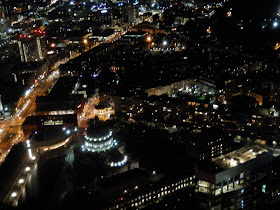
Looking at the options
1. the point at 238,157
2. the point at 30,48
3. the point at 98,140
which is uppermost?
the point at 238,157

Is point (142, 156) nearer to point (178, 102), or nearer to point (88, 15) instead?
point (178, 102)

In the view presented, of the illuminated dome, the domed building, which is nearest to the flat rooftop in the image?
the domed building

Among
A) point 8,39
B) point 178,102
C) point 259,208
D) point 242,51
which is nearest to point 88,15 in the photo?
point 8,39

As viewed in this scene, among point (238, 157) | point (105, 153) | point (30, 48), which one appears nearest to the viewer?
point (238, 157)

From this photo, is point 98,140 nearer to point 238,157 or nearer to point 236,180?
point 238,157

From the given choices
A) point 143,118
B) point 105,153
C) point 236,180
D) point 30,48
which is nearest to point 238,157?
point 236,180

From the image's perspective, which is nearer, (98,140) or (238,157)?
(238,157)
